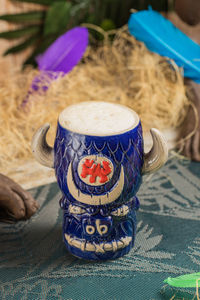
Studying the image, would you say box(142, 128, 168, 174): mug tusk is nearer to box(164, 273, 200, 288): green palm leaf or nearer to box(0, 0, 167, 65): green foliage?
box(164, 273, 200, 288): green palm leaf

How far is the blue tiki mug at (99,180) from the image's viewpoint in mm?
646

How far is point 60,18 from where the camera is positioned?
4.42 feet

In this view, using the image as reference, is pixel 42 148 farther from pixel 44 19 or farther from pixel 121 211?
pixel 44 19

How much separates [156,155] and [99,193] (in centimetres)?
11

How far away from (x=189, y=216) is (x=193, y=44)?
1.52 ft

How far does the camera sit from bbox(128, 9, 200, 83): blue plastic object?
105 centimetres

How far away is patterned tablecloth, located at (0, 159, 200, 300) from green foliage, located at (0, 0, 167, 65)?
0.64 m

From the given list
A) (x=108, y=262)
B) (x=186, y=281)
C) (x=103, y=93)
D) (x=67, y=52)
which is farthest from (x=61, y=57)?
(x=186, y=281)

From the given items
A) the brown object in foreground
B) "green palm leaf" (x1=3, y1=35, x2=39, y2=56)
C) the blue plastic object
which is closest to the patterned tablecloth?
the brown object in foreground

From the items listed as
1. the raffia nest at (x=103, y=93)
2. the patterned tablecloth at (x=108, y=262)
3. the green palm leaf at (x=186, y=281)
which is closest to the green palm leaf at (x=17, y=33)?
the raffia nest at (x=103, y=93)

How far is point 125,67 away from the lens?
133 cm

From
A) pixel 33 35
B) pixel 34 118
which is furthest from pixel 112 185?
pixel 33 35

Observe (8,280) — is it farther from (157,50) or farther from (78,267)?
(157,50)

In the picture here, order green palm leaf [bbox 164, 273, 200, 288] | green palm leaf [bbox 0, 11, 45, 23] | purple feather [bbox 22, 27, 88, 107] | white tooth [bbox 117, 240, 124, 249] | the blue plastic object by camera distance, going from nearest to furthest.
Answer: green palm leaf [bbox 164, 273, 200, 288]
white tooth [bbox 117, 240, 124, 249]
the blue plastic object
purple feather [bbox 22, 27, 88, 107]
green palm leaf [bbox 0, 11, 45, 23]
